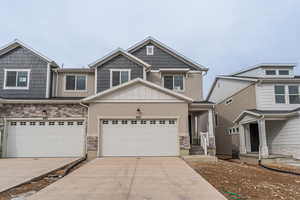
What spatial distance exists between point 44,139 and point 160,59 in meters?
9.37

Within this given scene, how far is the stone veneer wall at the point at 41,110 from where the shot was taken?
12672mm

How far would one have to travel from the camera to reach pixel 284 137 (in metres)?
12.9

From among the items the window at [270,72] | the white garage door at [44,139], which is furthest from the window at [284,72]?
the white garage door at [44,139]

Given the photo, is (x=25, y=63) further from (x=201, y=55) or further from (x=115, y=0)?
(x=201, y=55)

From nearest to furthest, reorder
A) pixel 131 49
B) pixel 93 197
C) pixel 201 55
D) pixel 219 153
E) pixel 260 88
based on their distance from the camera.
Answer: pixel 93 197
pixel 260 88
pixel 131 49
pixel 219 153
pixel 201 55

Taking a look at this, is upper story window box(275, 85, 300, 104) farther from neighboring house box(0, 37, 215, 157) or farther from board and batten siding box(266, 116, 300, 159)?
neighboring house box(0, 37, 215, 157)

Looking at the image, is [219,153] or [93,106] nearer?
[93,106]

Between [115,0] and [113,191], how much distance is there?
954 centimetres

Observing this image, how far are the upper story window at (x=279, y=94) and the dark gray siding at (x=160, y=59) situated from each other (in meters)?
6.02

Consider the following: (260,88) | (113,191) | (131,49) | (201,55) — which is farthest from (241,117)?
(201,55)

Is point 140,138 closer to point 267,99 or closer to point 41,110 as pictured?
point 41,110

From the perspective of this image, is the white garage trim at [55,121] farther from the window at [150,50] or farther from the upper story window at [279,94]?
the upper story window at [279,94]

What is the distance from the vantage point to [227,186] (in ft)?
19.3

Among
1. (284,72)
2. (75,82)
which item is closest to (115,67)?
(75,82)
